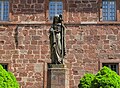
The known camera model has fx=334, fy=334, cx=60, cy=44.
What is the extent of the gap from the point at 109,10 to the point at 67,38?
2.87m

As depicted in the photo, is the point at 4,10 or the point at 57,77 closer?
the point at 57,77

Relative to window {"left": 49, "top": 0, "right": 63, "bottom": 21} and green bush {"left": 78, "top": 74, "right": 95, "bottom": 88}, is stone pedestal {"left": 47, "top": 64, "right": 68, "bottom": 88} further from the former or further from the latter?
window {"left": 49, "top": 0, "right": 63, "bottom": 21}

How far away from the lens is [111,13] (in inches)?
727

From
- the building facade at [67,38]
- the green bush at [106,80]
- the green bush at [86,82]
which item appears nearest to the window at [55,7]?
the building facade at [67,38]

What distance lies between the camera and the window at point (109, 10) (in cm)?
1836

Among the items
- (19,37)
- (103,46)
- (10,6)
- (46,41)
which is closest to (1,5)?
(10,6)

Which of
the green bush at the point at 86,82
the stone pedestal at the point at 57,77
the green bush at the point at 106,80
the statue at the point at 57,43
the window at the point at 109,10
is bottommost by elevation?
the green bush at the point at 86,82

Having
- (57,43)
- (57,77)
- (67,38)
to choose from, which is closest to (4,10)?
(67,38)

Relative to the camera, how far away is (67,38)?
59.0 feet

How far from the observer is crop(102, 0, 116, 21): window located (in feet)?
60.2

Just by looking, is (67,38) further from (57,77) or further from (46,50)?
(57,77)

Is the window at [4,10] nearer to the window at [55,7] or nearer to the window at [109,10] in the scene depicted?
the window at [55,7]

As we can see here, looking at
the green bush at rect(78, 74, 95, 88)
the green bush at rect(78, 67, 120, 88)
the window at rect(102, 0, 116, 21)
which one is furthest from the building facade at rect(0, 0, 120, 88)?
the green bush at rect(78, 67, 120, 88)

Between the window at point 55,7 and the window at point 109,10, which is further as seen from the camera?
the window at point 55,7
